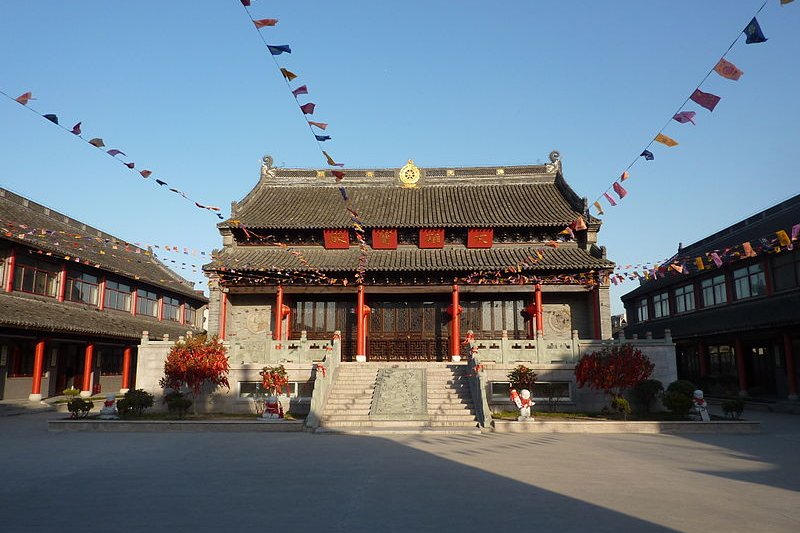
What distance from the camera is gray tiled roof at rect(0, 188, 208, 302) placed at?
27.1m

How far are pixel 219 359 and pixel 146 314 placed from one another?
69.3 feet

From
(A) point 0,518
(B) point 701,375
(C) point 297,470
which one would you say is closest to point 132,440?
(C) point 297,470

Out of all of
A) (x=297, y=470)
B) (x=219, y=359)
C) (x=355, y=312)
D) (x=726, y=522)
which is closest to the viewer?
(x=726, y=522)

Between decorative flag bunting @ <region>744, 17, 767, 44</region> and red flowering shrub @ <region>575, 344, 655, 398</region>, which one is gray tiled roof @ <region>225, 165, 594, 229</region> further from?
decorative flag bunting @ <region>744, 17, 767, 44</region>

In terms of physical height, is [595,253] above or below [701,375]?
above

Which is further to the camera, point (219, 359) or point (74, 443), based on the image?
point (219, 359)

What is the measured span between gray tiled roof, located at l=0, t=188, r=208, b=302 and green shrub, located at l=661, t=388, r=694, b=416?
22.1 metres

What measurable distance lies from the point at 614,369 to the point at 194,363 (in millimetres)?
14565

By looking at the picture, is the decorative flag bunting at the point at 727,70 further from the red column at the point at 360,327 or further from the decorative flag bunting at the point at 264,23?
the red column at the point at 360,327

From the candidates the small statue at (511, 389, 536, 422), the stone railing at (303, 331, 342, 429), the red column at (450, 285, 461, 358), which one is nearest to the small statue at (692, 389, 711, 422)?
the small statue at (511, 389, 536, 422)

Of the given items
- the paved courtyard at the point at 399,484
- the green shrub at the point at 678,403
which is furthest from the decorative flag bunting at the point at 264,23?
the green shrub at the point at 678,403

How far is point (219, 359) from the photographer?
19828 millimetres

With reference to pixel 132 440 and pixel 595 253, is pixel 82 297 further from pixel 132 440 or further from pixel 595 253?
pixel 595 253

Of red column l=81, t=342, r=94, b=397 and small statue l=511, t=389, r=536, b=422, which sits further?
red column l=81, t=342, r=94, b=397
